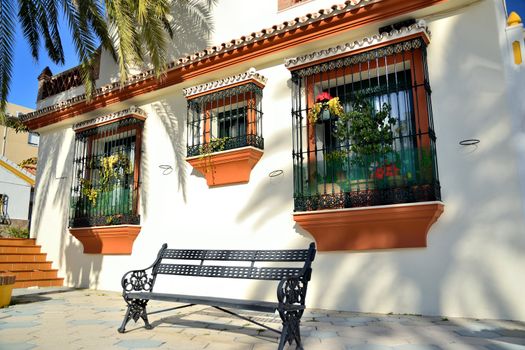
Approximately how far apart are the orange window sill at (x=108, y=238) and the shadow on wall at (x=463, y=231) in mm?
3985

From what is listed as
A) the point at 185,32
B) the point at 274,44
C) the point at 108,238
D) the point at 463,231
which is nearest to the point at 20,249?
the point at 108,238

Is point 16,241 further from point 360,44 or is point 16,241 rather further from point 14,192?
point 14,192

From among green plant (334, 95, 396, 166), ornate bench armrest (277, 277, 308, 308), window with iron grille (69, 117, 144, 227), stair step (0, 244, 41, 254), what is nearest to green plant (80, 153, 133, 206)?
window with iron grille (69, 117, 144, 227)

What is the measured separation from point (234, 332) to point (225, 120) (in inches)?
155

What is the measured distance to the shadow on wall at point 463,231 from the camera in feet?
14.5

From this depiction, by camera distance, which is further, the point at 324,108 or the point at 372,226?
the point at 324,108

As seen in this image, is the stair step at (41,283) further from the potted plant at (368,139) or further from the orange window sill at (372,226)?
the potted plant at (368,139)

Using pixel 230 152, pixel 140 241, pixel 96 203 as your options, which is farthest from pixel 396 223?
pixel 96 203

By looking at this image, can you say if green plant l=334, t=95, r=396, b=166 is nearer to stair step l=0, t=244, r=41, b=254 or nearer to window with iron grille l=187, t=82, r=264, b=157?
window with iron grille l=187, t=82, r=264, b=157

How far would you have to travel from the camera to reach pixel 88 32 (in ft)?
23.0

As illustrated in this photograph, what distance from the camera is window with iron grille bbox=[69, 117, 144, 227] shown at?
765 centimetres

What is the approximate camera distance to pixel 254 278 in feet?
13.0

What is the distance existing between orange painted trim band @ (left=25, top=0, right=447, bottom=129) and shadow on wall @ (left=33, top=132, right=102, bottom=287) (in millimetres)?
1463

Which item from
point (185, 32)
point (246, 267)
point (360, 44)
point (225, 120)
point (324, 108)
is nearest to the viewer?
point (246, 267)
